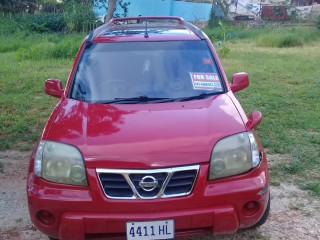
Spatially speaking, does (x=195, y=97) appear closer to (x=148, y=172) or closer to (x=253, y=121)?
(x=253, y=121)

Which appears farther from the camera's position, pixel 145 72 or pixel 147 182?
pixel 145 72

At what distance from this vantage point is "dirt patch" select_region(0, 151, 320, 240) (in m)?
3.46

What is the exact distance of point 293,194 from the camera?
4105mm

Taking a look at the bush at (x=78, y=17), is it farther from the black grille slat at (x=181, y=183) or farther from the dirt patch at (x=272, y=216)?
the black grille slat at (x=181, y=183)

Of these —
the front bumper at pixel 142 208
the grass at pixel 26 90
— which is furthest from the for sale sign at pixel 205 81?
the grass at pixel 26 90

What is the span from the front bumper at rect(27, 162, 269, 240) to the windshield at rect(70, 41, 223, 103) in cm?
101

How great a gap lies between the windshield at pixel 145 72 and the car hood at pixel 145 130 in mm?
203

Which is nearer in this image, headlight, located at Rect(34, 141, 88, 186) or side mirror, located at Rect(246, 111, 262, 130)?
headlight, located at Rect(34, 141, 88, 186)

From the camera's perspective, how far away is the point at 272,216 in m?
3.72

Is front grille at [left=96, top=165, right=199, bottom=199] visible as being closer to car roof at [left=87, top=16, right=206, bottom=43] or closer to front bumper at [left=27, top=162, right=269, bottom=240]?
front bumper at [left=27, top=162, right=269, bottom=240]

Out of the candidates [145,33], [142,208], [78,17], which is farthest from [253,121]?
[78,17]

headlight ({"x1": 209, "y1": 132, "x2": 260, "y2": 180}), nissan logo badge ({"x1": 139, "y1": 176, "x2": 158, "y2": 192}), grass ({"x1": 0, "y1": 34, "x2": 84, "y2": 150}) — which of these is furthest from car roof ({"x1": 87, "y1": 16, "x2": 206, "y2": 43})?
grass ({"x1": 0, "y1": 34, "x2": 84, "y2": 150})

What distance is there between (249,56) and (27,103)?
7251 mm

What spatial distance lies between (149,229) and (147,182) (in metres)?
0.29
